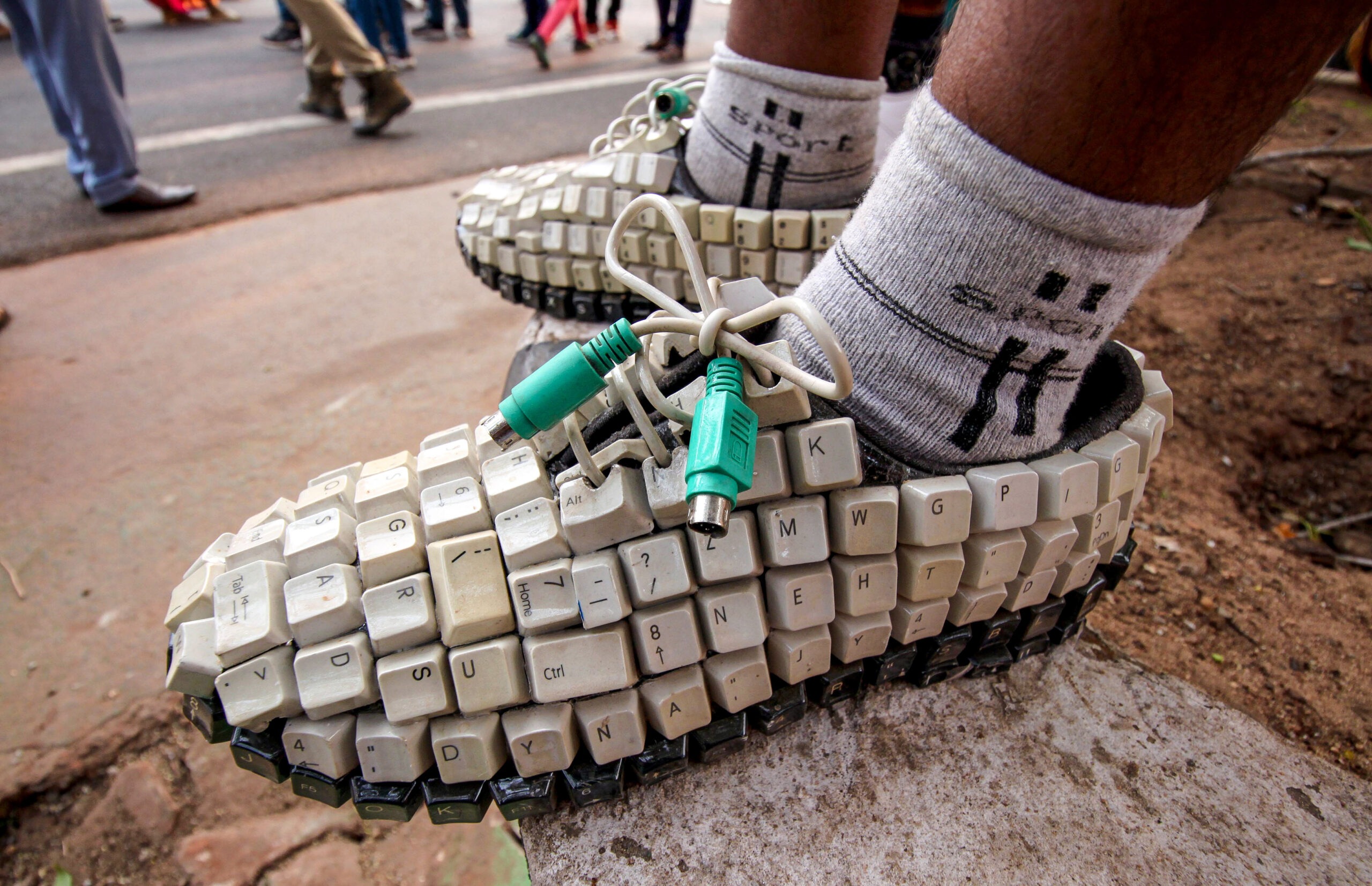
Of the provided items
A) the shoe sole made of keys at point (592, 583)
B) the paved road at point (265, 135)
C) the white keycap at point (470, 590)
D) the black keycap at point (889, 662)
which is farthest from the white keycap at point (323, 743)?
the paved road at point (265, 135)

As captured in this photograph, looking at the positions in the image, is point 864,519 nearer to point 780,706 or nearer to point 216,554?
point 780,706

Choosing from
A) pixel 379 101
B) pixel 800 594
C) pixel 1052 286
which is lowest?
pixel 379 101

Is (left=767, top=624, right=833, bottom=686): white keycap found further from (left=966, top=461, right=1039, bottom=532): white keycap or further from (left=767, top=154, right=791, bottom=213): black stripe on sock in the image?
(left=767, top=154, right=791, bottom=213): black stripe on sock

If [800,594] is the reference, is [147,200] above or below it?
below

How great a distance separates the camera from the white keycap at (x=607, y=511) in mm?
550

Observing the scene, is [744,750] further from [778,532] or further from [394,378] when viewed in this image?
[394,378]

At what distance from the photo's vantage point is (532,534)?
573 millimetres

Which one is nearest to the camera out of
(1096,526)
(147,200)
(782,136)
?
(1096,526)

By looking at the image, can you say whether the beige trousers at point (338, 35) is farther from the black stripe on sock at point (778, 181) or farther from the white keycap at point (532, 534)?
the white keycap at point (532, 534)

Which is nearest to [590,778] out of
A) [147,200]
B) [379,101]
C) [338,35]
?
[147,200]

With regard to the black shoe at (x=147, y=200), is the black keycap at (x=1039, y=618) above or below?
above

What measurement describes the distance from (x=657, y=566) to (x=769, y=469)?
0.34 feet

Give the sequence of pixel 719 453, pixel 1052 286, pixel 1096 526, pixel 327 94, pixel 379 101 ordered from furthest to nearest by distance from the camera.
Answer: pixel 327 94 < pixel 379 101 < pixel 1096 526 < pixel 1052 286 < pixel 719 453

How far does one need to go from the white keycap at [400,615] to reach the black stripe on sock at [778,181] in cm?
70
